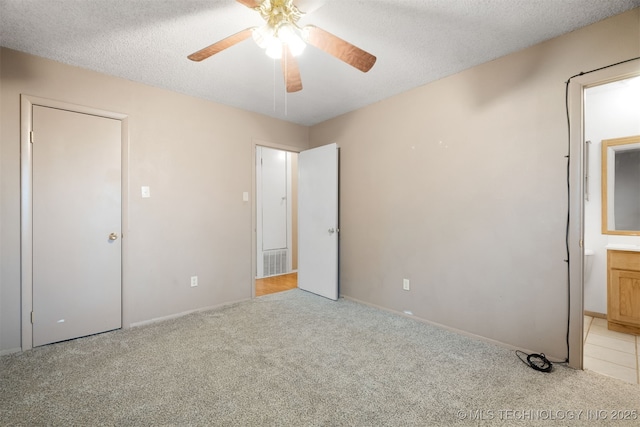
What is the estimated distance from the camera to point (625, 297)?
267 cm

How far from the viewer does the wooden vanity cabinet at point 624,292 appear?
8.61ft

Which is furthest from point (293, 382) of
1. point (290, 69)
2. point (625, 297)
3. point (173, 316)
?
point (625, 297)

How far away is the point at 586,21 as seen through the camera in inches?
76.0

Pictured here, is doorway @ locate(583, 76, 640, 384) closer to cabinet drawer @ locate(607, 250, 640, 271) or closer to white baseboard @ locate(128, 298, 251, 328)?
cabinet drawer @ locate(607, 250, 640, 271)

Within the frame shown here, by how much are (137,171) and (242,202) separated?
1163 mm

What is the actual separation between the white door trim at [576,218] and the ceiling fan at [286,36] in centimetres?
157

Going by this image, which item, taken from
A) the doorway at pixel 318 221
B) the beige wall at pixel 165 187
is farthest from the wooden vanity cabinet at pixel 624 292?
the beige wall at pixel 165 187

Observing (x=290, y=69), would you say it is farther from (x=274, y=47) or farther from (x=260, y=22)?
(x=260, y=22)

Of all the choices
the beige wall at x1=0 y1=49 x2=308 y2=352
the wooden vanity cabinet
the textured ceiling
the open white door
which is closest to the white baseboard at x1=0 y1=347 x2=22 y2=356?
the beige wall at x1=0 y1=49 x2=308 y2=352

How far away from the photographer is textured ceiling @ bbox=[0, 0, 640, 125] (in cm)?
178

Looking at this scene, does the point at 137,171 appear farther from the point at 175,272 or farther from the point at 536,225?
the point at 536,225

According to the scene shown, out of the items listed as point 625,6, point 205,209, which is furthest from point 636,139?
point 205,209

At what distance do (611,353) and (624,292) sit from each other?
750 millimetres

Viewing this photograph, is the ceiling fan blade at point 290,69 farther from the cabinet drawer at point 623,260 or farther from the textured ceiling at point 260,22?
the cabinet drawer at point 623,260
